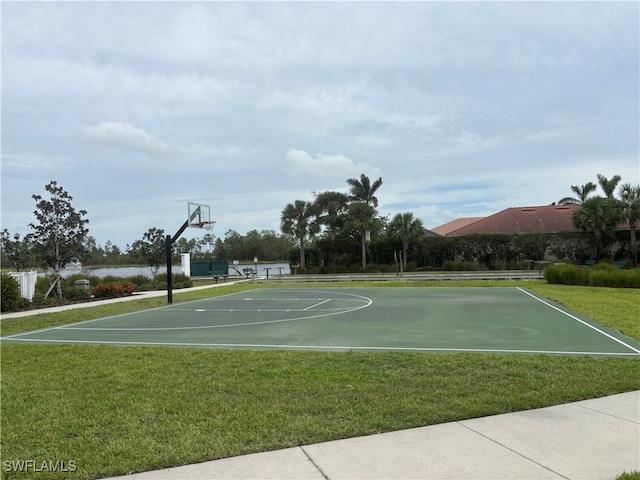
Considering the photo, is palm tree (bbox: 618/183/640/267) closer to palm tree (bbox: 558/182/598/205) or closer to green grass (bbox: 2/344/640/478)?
palm tree (bbox: 558/182/598/205)

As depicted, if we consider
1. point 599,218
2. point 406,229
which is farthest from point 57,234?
point 599,218

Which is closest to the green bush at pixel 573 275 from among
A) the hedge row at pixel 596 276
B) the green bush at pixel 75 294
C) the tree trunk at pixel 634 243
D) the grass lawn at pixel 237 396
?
the hedge row at pixel 596 276

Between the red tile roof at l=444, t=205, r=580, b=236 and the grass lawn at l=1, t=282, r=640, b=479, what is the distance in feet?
110

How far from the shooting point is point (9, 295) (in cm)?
1473

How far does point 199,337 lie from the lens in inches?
367

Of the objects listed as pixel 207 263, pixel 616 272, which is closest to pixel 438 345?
pixel 616 272

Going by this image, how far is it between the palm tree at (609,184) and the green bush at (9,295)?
38051mm

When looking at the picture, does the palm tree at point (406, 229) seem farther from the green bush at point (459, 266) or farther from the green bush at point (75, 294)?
the green bush at point (75, 294)

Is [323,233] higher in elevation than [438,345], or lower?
higher

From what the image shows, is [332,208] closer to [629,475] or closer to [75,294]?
[75,294]

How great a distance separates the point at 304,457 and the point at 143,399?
2195mm

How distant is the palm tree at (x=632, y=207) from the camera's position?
31469 mm

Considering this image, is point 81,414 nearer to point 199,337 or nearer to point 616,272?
point 199,337

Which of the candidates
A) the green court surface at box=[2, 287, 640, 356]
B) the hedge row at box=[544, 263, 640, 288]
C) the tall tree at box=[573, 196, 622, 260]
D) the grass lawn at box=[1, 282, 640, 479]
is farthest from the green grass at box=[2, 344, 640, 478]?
the tall tree at box=[573, 196, 622, 260]
